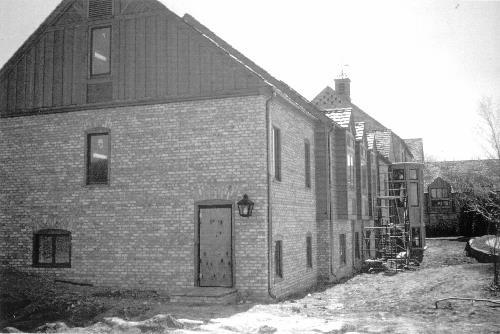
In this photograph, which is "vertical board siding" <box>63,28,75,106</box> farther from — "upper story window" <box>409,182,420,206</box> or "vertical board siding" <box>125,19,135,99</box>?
"upper story window" <box>409,182,420,206</box>

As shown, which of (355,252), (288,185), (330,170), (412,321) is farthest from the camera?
(355,252)

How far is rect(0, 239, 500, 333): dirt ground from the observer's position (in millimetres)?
10461

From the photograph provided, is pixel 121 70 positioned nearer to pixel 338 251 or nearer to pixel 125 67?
pixel 125 67

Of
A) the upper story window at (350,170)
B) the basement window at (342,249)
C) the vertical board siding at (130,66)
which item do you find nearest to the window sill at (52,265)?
the vertical board siding at (130,66)

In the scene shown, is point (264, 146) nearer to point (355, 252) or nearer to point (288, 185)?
point (288, 185)

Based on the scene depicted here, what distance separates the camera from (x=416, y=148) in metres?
58.6

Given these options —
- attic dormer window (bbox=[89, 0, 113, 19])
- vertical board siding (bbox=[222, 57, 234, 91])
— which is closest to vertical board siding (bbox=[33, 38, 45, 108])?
attic dormer window (bbox=[89, 0, 113, 19])

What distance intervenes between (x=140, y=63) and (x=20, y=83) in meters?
4.14

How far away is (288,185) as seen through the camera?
1595cm

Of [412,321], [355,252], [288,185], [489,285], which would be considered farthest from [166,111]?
[355,252]

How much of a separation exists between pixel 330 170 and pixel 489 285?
677cm

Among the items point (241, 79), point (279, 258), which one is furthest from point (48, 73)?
point (279, 258)

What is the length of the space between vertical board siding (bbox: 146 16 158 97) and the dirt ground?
5695 millimetres

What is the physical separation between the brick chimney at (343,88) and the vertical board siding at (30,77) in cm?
2259
